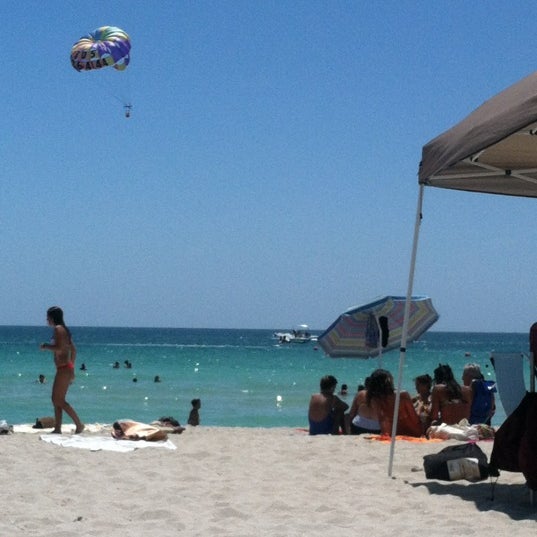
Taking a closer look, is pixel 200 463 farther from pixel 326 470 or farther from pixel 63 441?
pixel 63 441

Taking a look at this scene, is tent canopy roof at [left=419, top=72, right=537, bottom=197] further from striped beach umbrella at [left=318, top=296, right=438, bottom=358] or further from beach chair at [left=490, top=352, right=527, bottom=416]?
striped beach umbrella at [left=318, top=296, right=438, bottom=358]

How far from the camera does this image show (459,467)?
658 centimetres

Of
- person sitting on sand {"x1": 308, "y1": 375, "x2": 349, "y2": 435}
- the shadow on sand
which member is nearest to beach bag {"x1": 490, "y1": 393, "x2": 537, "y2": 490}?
the shadow on sand

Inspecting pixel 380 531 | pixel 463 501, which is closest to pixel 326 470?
pixel 463 501

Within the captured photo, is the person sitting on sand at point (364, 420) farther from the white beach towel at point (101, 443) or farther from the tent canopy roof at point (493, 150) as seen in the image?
the tent canopy roof at point (493, 150)

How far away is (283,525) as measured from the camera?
530 centimetres

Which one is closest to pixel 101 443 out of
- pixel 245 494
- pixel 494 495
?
pixel 245 494

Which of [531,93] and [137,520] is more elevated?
[531,93]

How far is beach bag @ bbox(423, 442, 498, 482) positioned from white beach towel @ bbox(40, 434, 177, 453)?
2.44 metres

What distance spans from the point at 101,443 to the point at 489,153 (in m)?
3.92

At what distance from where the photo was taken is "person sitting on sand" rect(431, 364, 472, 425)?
31.8ft

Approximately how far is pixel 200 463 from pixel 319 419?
2.98m

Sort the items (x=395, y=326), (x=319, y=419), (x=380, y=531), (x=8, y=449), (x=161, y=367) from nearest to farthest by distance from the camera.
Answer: (x=380, y=531) < (x=8, y=449) < (x=319, y=419) < (x=395, y=326) < (x=161, y=367)

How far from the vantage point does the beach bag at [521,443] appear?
570 centimetres
